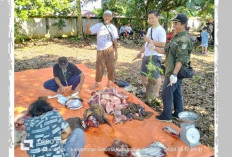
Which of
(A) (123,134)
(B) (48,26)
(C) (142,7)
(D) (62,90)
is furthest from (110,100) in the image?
(C) (142,7)

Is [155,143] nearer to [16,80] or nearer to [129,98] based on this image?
[129,98]

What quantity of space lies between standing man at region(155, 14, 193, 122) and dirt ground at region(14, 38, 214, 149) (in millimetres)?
379

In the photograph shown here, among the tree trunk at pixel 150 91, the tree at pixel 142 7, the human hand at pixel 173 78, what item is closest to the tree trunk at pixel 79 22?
the tree at pixel 142 7

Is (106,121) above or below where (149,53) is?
below

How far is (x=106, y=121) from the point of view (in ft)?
11.2

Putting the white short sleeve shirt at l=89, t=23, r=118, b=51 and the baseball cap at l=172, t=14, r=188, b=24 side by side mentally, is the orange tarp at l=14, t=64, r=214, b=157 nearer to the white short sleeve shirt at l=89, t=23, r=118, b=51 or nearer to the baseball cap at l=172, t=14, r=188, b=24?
the white short sleeve shirt at l=89, t=23, r=118, b=51

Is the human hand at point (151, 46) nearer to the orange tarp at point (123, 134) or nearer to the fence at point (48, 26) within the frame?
the orange tarp at point (123, 134)

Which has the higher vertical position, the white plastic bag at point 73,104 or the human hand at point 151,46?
the human hand at point 151,46

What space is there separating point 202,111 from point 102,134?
201 cm

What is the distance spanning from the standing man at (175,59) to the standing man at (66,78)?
1.52 metres

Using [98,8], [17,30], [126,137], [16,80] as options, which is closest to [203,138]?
[126,137]

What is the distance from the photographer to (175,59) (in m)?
3.36

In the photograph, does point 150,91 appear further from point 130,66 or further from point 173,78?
point 130,66

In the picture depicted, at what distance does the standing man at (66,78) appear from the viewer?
4223mm
